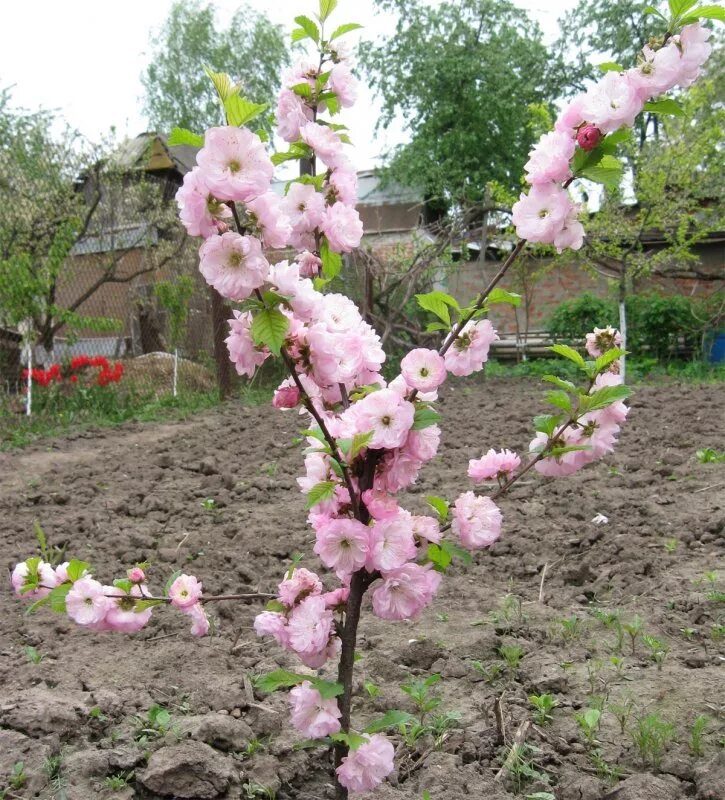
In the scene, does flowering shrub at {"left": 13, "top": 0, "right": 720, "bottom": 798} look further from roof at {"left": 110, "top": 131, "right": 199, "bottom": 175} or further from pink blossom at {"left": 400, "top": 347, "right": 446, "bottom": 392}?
roof at {"left": 110, "top": 131, "right": 199, "bottom": 175}

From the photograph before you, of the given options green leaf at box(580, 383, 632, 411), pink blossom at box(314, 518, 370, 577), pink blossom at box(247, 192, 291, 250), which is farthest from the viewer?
green leaf at box(580, 383, 632, 411)

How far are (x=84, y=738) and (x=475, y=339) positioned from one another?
130 cm

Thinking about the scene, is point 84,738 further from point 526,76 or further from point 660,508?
point 526,76

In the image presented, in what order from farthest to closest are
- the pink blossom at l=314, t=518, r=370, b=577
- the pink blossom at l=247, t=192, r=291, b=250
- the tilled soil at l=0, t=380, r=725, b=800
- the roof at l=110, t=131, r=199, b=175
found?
1. the roof at l=110, t=131, r=199, b=175
2. the tilled soil at l=0, t=380, r=725, b=800
3. the pink blossom at l=314, t=518, r=370, b=577
4. the pink blossom at l=247, t=192, r=291, b=250

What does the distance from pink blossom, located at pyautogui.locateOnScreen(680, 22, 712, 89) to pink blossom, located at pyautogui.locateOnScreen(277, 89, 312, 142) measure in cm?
69

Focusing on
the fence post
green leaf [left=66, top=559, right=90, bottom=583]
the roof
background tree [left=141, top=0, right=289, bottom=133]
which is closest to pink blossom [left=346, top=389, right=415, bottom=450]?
green leaf [left=66, top=559, right=90, bottom=583]

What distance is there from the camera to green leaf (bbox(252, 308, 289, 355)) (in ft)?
3.58

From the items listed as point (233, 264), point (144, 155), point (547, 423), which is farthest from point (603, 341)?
point (144, 155)

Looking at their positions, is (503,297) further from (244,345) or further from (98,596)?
(98,596)

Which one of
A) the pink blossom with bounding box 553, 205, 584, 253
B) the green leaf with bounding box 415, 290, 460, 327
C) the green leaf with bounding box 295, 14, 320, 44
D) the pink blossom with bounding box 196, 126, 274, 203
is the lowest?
the green leaf with bounding box 415, 290, 460, 327

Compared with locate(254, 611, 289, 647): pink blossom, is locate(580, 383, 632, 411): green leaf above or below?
above

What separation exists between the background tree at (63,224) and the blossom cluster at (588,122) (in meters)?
6.84

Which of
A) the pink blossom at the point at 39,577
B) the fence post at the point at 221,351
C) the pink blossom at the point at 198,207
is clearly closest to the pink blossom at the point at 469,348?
the pink blossom at the point at 198,207

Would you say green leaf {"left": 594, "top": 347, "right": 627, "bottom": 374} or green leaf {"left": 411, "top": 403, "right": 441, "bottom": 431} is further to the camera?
green leaf {"left": 594, "top": 347, "right": 627, "bottom": 374}
